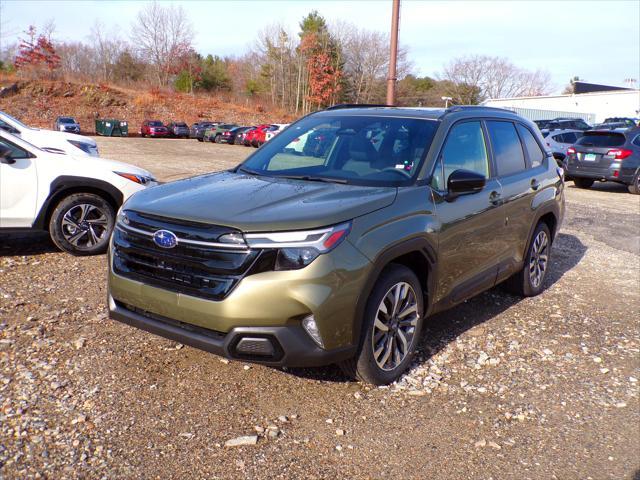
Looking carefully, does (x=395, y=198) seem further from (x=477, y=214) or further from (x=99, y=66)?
(x=99, y=66)

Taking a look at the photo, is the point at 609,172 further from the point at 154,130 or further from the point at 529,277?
the point at 154,130

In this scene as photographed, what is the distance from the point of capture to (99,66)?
73.9m

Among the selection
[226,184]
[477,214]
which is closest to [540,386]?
[477,214]

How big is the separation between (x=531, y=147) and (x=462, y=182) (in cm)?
209

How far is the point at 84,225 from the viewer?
21.6 feet

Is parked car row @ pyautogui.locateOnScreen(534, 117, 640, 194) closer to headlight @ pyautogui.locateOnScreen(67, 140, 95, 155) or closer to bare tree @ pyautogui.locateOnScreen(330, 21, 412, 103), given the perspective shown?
headlight @ pyautogui.locateOnScreen(67, 140, 95, 155)

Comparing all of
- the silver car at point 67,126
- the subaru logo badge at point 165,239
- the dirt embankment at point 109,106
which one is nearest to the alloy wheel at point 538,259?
the subaru logo badge at point 165,239

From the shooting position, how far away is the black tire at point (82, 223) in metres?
6.43

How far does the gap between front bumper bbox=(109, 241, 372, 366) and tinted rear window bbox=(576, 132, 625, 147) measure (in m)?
14.2

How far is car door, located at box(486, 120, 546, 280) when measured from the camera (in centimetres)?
502

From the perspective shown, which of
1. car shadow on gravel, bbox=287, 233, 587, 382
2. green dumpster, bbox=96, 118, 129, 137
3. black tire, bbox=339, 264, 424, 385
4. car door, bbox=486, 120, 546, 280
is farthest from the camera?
green dumpster, bbox=96, 118, 129, 137

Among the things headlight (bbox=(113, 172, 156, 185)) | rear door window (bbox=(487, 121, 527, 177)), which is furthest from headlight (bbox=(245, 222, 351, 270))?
headlight (bbox=(113, 172, 156, 185))

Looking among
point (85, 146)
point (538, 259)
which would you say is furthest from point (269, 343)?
point (85, 146)

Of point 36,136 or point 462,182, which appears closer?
point 462,182
